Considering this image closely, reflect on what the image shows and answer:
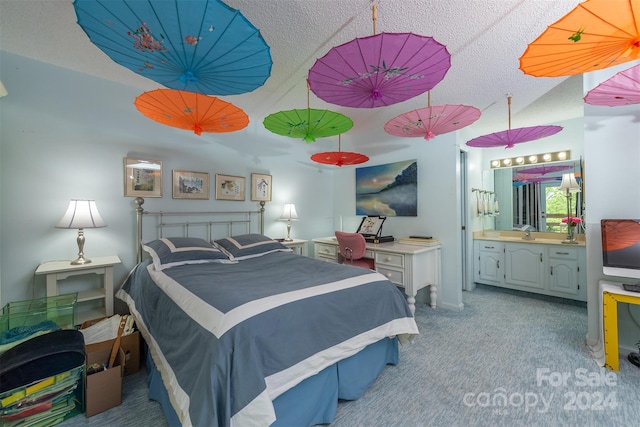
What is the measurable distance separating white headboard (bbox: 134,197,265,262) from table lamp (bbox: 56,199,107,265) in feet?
1.33

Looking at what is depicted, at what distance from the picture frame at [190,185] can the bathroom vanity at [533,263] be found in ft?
13.5

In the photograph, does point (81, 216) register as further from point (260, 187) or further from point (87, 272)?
point (260, 187)

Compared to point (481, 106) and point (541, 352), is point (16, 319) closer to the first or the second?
point (541, 352)

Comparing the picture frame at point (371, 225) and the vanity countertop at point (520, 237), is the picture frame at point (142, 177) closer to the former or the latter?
the picture frame at point (371, 225)

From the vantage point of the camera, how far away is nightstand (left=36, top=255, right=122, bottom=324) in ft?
7.00

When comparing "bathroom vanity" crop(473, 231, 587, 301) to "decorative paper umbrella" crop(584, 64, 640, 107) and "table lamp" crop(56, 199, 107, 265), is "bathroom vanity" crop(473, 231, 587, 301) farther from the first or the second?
"table lamp" crop(56, 199, 107, 265)

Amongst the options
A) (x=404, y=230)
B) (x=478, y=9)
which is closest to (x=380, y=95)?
(x=478, y=9)

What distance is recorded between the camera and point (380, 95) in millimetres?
1673

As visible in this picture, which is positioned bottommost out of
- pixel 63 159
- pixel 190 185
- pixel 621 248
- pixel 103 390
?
pixel 103 390


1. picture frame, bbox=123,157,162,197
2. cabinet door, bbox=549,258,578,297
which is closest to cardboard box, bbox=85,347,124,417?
picture frame, bbox=123,157,162,197

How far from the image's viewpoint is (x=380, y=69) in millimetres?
1407

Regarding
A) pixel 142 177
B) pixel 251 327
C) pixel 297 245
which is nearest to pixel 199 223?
pixel 142 177

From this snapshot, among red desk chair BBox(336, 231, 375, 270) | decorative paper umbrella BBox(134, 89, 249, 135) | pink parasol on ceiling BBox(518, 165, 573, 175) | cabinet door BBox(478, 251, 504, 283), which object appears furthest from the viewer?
cabinet door BBox(478, 251, 504, 283)

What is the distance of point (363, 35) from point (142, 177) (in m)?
2.59
